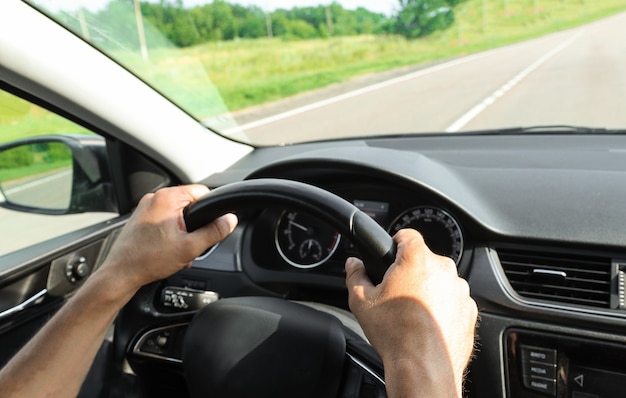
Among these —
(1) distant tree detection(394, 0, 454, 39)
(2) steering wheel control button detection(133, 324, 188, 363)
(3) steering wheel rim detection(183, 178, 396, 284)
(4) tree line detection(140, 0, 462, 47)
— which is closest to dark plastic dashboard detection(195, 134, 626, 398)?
(2) steering wheel control button detection(133, 324, 188, 363)

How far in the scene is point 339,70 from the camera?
14945 millimetres

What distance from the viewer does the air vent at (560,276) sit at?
75.5 inches

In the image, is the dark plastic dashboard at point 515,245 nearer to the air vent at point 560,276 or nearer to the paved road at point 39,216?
the air vent at point 560,276

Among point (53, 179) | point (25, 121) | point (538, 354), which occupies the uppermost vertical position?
point (25, 121)

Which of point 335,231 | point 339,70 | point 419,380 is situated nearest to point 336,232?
point 335,231

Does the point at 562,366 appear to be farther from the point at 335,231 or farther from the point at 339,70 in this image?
the point at 339,70

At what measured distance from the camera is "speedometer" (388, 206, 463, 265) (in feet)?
7.17

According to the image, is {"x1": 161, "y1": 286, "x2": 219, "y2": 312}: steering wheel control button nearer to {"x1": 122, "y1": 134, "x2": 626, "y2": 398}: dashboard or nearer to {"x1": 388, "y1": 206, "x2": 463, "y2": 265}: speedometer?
{"x1": 122, "y1": 134, "x2": 626, "y2": 398}: dashboard

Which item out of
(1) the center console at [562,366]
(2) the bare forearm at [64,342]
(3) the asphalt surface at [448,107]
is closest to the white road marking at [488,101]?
(3) the asphalt surface at [448,107]

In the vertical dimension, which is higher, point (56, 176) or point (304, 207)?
point (304, 207)

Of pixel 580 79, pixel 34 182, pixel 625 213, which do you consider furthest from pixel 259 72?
pixel 625 213

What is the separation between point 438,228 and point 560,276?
503 mm

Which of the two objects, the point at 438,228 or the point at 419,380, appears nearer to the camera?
the point at 419,380

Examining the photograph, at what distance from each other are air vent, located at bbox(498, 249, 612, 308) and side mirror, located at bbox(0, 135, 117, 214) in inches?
78.7
